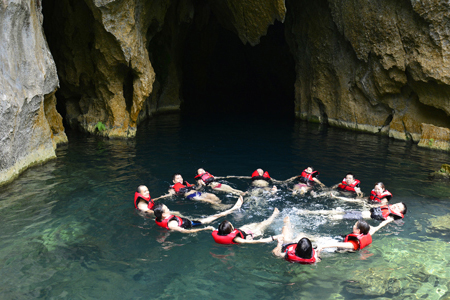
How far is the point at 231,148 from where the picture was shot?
53.8ft

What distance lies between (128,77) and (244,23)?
6.78m

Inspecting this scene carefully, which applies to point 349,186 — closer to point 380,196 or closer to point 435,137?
point 380,196

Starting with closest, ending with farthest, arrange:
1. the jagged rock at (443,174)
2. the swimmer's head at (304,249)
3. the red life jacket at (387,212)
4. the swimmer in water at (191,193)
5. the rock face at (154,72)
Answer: the swimmer's head at (304,249) → the red life jacket at (387,212) → the swimmer in water at (191,193) → the rock face at (154,72) → the jagged rock at (443,174)

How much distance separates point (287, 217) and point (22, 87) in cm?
891

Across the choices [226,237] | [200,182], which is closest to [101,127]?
[200,182]

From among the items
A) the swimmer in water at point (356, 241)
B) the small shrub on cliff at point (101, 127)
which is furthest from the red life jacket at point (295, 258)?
the small shrub on cliff at point (101, 127)

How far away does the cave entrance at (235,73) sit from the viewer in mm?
32969

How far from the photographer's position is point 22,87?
429 inches

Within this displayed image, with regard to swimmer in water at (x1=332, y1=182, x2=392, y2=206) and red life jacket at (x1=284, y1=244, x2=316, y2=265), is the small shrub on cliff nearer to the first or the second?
swimmer in water at (x1=332, y1=182, x2=392, y2=206)

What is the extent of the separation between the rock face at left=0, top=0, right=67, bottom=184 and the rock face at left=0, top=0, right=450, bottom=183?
4cm

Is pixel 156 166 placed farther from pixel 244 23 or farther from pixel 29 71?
pixel 244 23

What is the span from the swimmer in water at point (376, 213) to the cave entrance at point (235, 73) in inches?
818

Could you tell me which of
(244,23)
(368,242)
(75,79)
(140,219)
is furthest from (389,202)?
(75,79)

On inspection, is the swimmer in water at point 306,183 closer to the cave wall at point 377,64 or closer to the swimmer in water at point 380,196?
the swimmer in water at point 380,196
